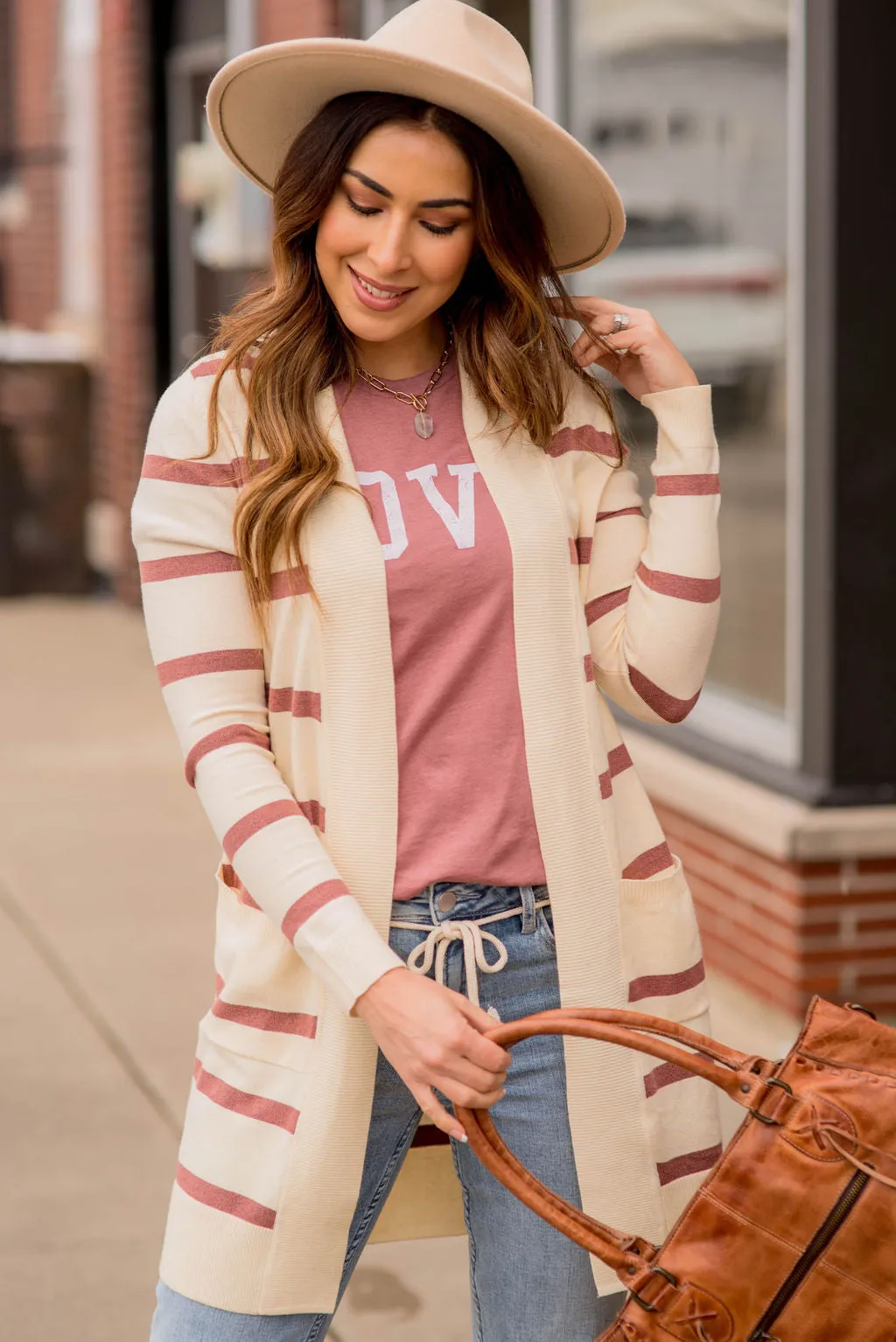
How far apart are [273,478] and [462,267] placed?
1.11ft

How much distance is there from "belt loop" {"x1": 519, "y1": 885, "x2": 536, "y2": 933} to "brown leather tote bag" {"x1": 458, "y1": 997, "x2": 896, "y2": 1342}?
250mm

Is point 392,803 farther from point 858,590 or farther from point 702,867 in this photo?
point 702,867

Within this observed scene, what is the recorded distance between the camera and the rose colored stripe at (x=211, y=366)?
7.04 ft

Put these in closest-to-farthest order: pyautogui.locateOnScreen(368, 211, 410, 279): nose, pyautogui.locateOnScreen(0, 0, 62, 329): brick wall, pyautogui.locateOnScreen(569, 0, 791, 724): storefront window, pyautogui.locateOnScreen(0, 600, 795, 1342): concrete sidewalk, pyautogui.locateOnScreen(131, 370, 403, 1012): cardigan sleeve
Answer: pyautogui.locateOnScreen(131, 370, 403, 1012): cardigan sleeve, pyautogui.locateOnScreen(368, 211, 410, 279): nose, pyautogui.locateOnScreen(0, 600, 795, 1342): concrete sidewalk, pyautogui.locateOnScreen(569, 0, 791, 724): storefront window, pyautogui.locateOnScreen(0, 0, 62, 329): brick wall

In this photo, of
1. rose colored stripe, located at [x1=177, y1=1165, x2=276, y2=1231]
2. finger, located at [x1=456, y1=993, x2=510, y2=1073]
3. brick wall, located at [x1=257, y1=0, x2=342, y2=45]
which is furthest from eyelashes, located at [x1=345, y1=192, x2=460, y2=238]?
brick wall, located at [x1=257, y1=0, x2=342, y2=45]

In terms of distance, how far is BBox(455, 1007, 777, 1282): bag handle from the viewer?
6.04 feet

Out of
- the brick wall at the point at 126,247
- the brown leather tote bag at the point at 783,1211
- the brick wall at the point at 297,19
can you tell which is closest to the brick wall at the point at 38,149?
the brick wall at the point at 126,247

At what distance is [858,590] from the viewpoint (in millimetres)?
4348

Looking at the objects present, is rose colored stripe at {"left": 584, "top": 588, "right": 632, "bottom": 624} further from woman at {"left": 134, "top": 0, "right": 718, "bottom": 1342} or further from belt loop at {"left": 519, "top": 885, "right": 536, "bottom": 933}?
belt loop at {"left": 519, "top": 885, "right": 536, "bottom": 933}

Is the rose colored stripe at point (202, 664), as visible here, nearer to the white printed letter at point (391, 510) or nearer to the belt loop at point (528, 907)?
the white printed letter at point (391, 510)

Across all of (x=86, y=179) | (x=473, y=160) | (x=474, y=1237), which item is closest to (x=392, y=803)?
(x=474, y=1237)

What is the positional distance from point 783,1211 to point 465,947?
46 centimetres

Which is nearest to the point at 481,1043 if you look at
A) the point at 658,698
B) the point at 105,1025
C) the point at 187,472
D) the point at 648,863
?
the point at 648,863

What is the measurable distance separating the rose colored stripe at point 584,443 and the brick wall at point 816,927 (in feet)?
7.44
